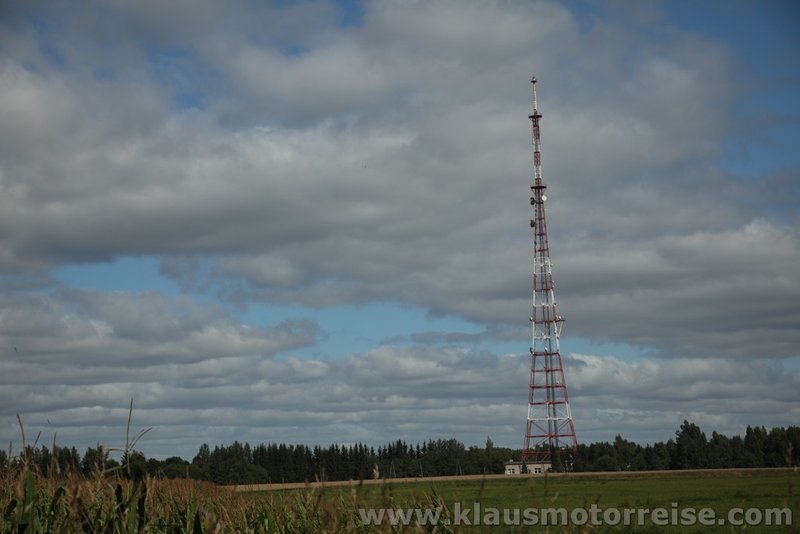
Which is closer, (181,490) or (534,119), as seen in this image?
(181,490)

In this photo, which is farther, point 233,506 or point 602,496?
point 602,496

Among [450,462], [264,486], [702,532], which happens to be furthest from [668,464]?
[264,486]

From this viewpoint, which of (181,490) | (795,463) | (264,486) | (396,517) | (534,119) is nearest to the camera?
(795,463)

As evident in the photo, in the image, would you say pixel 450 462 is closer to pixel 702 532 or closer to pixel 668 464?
pixel 668 464

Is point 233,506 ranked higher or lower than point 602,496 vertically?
higher

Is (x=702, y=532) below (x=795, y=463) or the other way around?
below

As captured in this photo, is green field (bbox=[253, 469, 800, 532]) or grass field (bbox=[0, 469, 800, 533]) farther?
green field (bbox=[253, 469, 800, 532])

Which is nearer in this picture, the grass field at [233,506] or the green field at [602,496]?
the grass field at [233,506]

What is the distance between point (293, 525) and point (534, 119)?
83.0m

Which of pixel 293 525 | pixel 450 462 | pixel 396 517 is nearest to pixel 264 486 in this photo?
pixel 293 525

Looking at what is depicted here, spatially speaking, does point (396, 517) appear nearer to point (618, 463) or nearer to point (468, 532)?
point (468, 532)

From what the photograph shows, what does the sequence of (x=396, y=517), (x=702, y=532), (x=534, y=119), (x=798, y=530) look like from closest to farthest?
(x=798, y=530) → (x=396, y=517) → (x=702, y=532) → (x=534, y=119)

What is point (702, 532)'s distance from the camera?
37.2 meters

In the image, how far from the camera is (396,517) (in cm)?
1247
